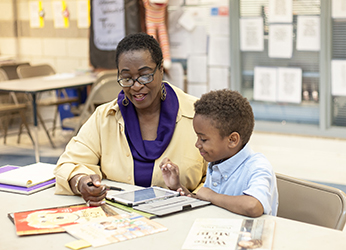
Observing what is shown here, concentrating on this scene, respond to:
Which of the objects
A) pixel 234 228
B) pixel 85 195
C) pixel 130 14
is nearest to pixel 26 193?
pixel 85 195

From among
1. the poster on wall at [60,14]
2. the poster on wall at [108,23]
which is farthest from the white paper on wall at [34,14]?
the poster on wall at [108,23]

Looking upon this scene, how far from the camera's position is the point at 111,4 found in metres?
5.63

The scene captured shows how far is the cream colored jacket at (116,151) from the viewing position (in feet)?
6.43

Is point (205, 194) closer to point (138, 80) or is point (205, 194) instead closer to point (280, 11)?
point (138, 80)

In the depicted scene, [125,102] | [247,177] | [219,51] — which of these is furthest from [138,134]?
[219,51]

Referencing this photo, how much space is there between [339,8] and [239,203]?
137 inches

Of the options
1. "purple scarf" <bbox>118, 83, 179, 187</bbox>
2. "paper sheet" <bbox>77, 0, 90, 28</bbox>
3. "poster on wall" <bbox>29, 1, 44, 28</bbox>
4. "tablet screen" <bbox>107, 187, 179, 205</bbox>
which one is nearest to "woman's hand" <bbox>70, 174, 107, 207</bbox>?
"tablet screen" <bbox>107, 187, 179, 205</bbox>

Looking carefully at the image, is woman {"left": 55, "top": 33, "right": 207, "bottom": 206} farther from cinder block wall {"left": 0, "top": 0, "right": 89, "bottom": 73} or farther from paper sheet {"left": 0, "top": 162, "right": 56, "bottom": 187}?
cinder block wall {"left": 0, "top": 0, "right": 89, "bottom": 73}

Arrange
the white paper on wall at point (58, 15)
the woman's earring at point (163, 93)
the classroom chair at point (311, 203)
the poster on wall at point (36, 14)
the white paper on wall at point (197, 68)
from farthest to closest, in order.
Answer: the poster on wall at point (36, 14) → the white paper on wall at point (58, 15) → the white paper on wall at point (197, 68) → the woman's earring at point (163, 93) → the classroom chair at point (311, 203)

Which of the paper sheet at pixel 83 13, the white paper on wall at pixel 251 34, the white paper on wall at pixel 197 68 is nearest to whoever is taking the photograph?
the white paper on wall at pixel 251 34

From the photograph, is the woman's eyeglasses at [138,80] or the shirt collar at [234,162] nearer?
the shirt collar at [234,162]

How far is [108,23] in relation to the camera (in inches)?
225

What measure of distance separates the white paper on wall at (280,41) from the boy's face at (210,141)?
11.1 feet

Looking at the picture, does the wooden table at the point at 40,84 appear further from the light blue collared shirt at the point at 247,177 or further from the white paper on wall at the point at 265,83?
the light blue collared shirt at the point at 247,177
